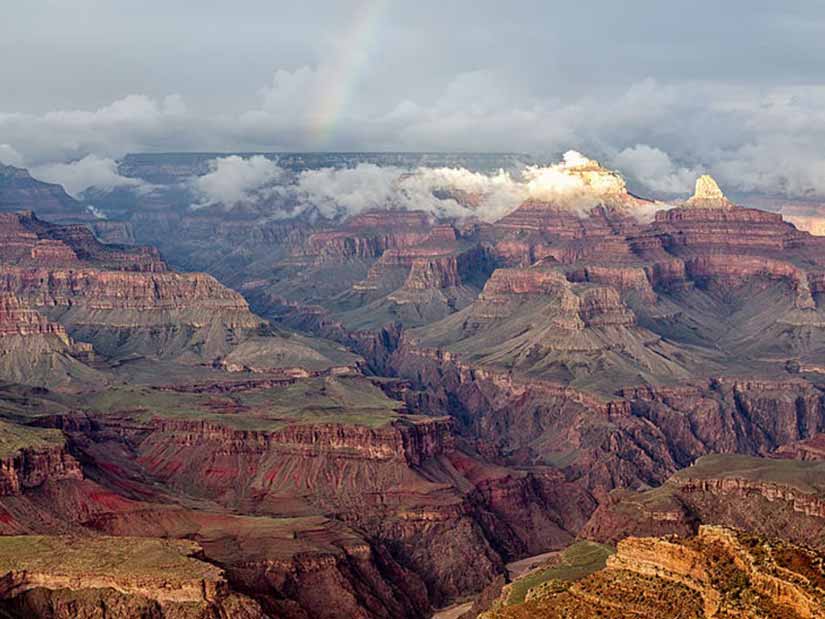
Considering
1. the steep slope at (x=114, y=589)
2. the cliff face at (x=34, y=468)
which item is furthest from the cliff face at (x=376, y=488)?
the steep slope at (x=114, y=589)

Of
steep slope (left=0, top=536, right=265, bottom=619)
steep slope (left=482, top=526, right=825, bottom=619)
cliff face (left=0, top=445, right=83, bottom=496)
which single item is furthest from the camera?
cliff face (left=0, top=445, right=83, bottom=496)

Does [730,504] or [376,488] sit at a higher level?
[730,504]

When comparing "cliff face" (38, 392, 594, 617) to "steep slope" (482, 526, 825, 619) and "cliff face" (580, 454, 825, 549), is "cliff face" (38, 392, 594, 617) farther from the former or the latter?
"steep slope" (482, 526, 825, 619)

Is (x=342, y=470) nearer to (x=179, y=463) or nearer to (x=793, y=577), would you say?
(x=179, y=463)

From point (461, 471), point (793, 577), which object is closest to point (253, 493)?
point (461, 471)

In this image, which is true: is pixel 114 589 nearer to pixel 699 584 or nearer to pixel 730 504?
pixel 699 584

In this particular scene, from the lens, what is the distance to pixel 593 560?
133m

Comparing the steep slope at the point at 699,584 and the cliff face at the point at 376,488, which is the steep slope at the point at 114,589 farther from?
the steep slope at the point at 699,584

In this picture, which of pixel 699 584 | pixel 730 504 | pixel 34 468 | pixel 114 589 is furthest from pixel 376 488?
pixel 699 584

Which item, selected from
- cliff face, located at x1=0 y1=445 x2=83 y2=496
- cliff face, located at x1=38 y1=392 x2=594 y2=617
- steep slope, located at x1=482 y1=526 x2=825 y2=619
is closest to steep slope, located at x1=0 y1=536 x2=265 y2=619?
cliff face, located at x1=38 y1=392 x2=594 y2=617

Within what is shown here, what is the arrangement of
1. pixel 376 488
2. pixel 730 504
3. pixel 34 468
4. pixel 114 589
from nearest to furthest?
pixel 114 589 < pixel 730 504 < pixel 34 468 < pixel 376 488

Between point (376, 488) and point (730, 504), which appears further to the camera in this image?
point (376, 488)

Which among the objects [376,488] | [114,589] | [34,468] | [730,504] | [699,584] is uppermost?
[699,584]

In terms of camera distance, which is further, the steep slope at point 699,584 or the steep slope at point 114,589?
the steep slope at point 114,589
